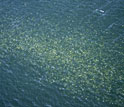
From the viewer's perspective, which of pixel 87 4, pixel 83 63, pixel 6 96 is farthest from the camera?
pixel 87 4

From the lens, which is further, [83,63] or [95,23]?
[95,23]

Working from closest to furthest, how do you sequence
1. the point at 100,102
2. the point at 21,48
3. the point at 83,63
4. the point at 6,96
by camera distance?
1. the point at 100,102
2. the point at 6,96
3. the point at 83,63
4. the point at 21,48

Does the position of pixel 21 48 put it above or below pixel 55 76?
above

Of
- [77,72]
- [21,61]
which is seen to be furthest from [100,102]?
[21,61]

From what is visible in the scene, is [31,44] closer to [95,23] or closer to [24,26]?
[24,26]

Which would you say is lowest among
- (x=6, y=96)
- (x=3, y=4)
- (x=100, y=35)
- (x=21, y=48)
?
(x=6, y=96)

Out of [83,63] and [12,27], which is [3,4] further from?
[83,63]
